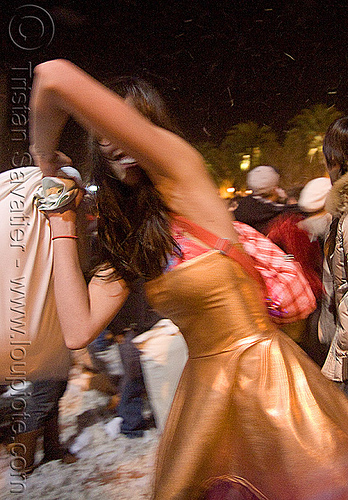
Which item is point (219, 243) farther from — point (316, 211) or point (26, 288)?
point (316, 211)

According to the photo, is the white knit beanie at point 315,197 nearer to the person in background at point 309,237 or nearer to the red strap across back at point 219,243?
the person in background at point 309,237

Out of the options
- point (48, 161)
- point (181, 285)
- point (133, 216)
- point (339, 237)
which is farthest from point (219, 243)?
point (339, 237)

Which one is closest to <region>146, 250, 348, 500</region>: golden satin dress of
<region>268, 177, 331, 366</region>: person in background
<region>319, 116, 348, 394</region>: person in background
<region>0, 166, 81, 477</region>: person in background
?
<region>0, 166, 81, 477</region>: person in background

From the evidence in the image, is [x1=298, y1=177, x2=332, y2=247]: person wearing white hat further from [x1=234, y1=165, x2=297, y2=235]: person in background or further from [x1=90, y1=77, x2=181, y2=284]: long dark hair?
[x1=90, y1=77, x2=181, y2=284]: long dark hair

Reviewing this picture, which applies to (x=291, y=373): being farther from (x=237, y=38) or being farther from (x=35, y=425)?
(x=237, y=38)

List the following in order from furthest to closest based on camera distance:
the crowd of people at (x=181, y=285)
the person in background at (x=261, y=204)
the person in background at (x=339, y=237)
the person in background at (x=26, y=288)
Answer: the person in background at (x=261, y=204)
the person in background at (x=339, y=237)
the person in background at (x=26, y=288)
the crowd of people at (x=181, y=285)

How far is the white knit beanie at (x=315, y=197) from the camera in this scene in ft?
4.91

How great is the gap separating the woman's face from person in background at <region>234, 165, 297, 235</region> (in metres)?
0.95

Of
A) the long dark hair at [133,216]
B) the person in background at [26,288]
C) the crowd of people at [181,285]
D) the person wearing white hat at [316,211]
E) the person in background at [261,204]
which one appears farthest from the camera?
the person in background at [261,204]

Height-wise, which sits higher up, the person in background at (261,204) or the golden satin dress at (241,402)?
the person in background at (261,204)

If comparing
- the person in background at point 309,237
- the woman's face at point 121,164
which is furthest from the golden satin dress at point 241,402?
the person in background at point 309,237

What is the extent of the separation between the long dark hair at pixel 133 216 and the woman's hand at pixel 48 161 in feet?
0.19

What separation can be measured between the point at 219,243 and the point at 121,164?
0.22m

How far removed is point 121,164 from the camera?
66cm
